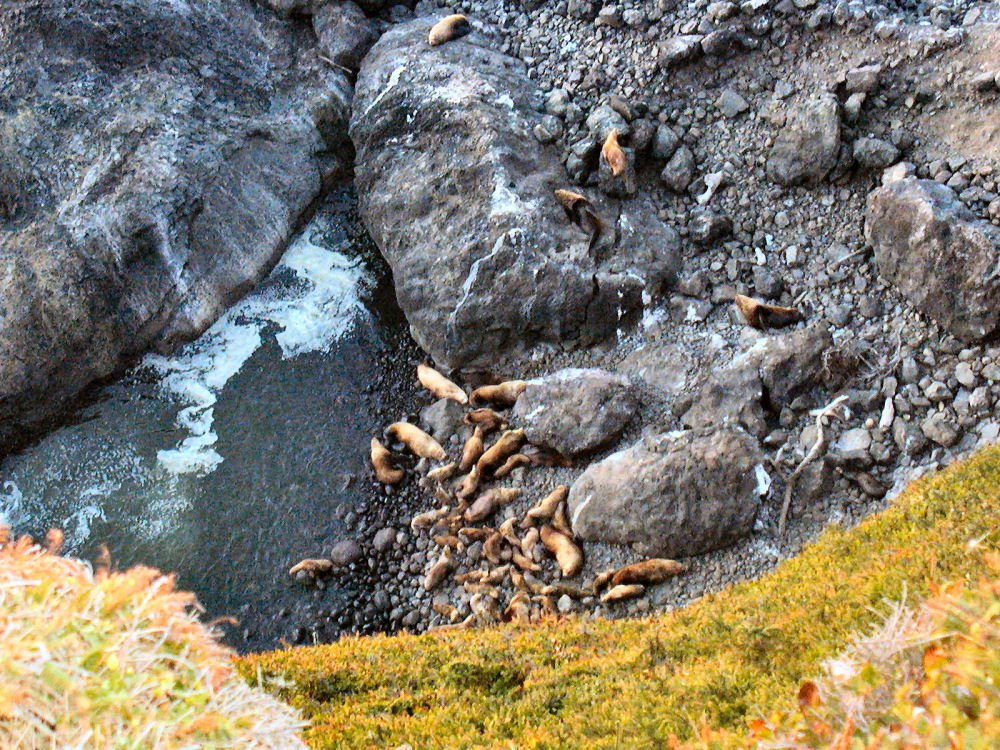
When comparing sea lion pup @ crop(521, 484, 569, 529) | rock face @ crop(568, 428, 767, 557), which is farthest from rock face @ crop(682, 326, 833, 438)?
sea lion pup @ crop(521, 484, 569, 529)

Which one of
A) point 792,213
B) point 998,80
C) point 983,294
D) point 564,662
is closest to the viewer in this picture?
point 564,662

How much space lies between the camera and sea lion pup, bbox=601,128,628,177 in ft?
47.6

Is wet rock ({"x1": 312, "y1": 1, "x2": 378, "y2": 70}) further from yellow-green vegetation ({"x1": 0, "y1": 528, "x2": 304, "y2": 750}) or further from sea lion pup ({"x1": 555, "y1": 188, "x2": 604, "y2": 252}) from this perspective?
yellow-green vegetation ({"x1": 0, "y1": 528, "x2": 304, "y2": 750})

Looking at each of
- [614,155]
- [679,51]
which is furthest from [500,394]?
[679,51]

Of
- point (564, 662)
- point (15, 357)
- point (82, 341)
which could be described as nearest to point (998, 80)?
point (564, 662)

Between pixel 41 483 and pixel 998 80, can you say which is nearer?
pixel 998 80

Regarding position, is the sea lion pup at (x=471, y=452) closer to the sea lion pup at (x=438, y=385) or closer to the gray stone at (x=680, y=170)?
the sea lion pup at (x=438, y=385)

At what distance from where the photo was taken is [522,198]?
1470 centimetres

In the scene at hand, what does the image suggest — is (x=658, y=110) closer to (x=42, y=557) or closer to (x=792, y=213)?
(x=792, y=213)

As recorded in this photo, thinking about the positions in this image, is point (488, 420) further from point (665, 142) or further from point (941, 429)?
point (941, 429)

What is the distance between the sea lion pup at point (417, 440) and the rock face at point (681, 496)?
282 cm

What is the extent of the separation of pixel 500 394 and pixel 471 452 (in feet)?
3.77

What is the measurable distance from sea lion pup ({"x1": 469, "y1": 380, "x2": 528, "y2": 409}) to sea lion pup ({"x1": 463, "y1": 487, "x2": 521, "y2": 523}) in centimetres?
160

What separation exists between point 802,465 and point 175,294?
1117 cm
